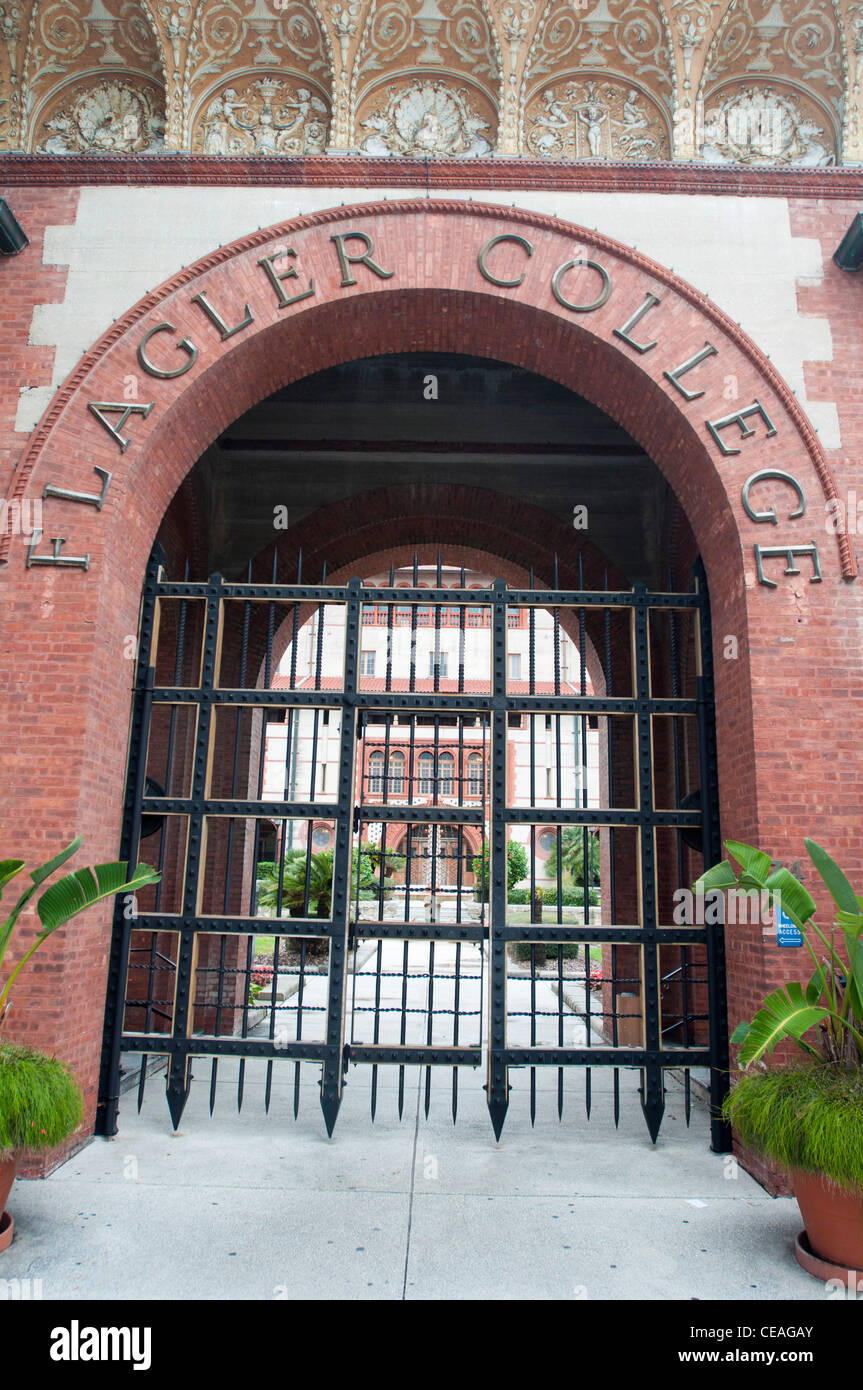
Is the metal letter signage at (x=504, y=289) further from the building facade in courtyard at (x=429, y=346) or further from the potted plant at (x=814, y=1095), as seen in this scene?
the potted plant at (x=814, y=1095)

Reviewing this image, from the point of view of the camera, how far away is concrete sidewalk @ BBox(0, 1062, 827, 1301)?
14.2 feet

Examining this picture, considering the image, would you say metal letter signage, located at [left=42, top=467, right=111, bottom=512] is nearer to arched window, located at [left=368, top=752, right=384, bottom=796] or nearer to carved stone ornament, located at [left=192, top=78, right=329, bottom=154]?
carved stone ornament, located at [left=192, top=78, right=329, bottom=154]

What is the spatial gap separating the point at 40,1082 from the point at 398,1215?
214 cm

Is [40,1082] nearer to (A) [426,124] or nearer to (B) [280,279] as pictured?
(B) [280,279]

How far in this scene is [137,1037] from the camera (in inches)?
267

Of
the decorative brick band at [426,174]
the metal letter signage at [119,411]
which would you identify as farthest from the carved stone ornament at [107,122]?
the metal letter signage at [119,411]

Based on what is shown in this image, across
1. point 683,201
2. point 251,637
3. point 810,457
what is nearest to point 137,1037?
point 251,637

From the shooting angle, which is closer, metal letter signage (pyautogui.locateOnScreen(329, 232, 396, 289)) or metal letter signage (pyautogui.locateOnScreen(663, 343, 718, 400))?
metal letter signage (pyautogui.locateOnScreen(663, 343, 718, 400))

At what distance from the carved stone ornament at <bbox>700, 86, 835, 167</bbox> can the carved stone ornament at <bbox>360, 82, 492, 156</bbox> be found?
1.91 metres

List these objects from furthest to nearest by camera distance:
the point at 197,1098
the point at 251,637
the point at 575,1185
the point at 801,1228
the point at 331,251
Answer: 1. the point at 251,637
2. the point at 197,1098
3. the point at 331,251
4. the point at 575,1185
5. the point at 801,1228

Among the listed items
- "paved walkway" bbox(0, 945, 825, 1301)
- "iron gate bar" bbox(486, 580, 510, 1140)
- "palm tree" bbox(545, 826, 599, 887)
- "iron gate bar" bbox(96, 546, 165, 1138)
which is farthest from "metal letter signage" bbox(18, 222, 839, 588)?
"palm tree" bbox(545, 826, 599, 887)

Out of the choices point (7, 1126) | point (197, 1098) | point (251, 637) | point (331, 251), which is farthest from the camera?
point (251, 637)

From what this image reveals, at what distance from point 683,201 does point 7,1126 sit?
782 cm

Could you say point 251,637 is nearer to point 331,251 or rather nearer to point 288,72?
point 331,251
